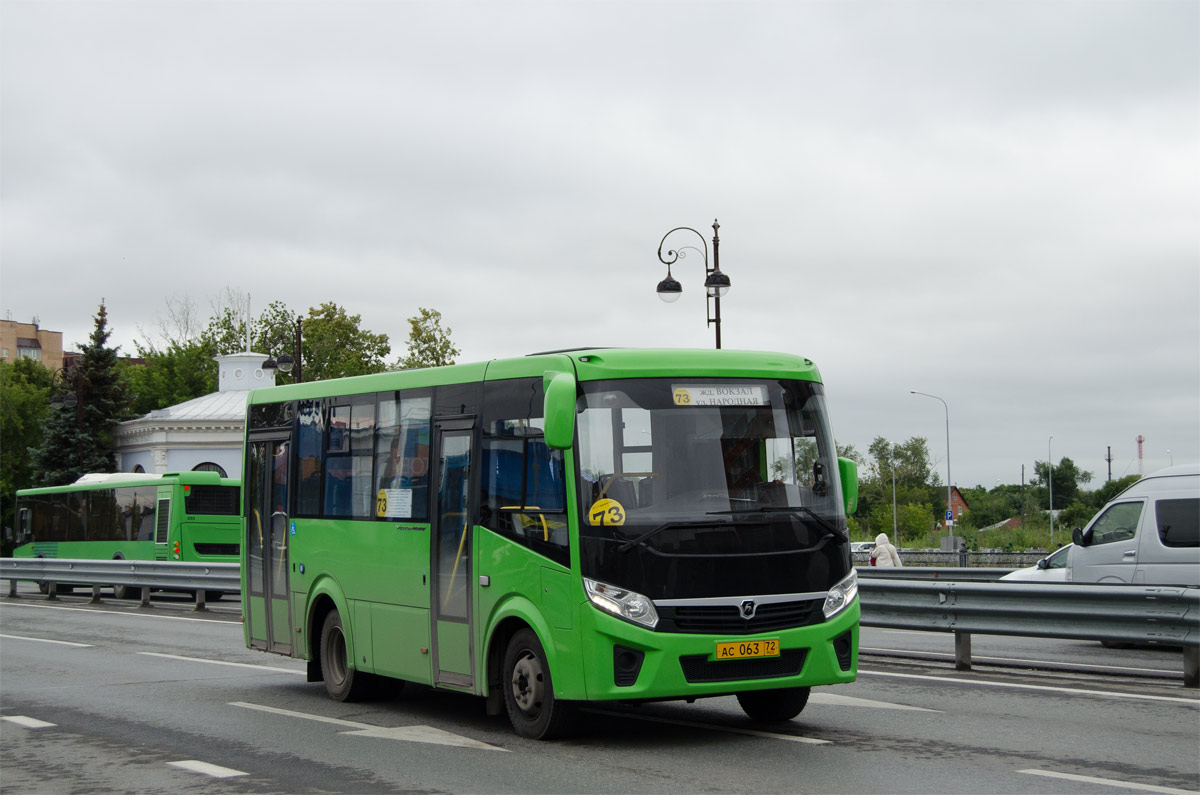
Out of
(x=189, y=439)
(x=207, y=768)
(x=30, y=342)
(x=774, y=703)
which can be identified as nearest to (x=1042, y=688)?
(x=774, y=703)

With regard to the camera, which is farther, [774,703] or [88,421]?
[88,421]

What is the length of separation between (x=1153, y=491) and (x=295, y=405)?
1035 cm

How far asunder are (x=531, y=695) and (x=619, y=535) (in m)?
1.46

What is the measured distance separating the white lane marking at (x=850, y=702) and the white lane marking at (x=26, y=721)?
20.9 ft

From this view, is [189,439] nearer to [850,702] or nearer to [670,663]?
[850,702]

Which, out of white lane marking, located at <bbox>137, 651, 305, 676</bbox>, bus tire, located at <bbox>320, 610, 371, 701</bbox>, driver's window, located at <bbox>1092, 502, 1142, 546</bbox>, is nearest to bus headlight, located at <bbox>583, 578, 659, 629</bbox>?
bus tire, located at <bbox>320, 610, 371, 701</bbox>

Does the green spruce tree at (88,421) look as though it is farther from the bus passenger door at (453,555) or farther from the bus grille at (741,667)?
the bus grille at (741,667)

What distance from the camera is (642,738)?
988cm

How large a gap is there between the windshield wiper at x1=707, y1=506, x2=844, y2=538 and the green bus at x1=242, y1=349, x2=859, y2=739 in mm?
13

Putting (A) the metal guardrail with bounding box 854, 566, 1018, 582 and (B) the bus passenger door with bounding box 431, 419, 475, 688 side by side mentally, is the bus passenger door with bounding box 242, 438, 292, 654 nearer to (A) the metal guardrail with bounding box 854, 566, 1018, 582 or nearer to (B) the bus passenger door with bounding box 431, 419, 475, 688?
(B) the bus passenger door with bounding box 431, 419, 475, 688

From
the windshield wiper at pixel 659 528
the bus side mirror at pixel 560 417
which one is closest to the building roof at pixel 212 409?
the bus side mirror at pixel 560 417

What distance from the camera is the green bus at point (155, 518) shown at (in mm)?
34656

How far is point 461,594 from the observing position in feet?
34.3

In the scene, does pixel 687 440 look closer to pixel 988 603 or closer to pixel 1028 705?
pixel 1028 705
